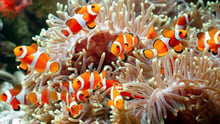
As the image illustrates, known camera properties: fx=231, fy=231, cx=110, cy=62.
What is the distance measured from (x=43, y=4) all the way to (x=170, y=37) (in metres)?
2.88

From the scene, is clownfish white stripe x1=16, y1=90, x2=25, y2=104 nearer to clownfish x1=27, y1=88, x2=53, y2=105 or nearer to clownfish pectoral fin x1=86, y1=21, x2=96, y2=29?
clownfish x1=27, y1=88, x2=53, y2=105

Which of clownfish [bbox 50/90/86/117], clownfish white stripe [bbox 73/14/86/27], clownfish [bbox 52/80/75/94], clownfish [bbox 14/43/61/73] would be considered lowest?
clownfish [bbox 50/90/86/117]

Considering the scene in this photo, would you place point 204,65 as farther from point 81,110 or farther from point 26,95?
point 26,95

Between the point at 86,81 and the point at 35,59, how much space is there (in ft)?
1.49

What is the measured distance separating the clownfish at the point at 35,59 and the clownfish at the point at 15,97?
9.4 inches

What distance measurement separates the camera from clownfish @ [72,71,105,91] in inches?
64.9

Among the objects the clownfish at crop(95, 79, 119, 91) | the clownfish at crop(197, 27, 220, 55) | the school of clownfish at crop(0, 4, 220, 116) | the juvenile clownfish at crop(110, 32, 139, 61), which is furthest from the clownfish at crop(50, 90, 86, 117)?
the clownfish at crop(197, 27, 220, 55)

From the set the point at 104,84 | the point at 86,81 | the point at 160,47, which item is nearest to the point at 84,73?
the point at 86,81

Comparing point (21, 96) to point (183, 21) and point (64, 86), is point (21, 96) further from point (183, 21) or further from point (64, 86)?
point (183, 21)

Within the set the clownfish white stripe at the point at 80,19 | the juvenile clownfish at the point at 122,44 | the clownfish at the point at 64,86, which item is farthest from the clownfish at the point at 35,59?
the juvenile clownfish at the point at 122,44

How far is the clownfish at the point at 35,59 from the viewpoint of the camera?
1765 millimetres

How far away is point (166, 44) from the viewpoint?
1626mm

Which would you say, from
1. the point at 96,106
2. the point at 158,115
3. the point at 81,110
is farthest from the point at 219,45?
the point at 81,110

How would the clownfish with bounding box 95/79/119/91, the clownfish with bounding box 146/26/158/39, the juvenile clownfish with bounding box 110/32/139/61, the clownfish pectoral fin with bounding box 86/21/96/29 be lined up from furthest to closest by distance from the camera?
the clownfish with bounding box 146/26/158/39 → the clownfish pectoral fin with bounding box 86/21/96/29 → the clownfish with bounding box 95/79/119/91 → the juvenile clownfish with bounding box 110/32/139/61
